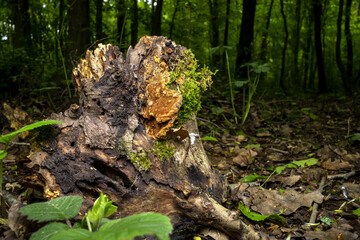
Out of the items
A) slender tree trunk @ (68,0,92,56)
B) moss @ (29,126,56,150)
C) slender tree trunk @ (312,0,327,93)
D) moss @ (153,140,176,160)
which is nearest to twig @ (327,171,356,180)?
moss @ (153,140,176,160)

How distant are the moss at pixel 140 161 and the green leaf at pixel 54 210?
456 mm

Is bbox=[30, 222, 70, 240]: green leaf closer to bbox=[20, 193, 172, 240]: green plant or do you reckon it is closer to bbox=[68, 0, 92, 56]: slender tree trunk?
bbox=[20, 193, 172, 240]: green plant

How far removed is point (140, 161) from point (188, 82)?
33.0 inches

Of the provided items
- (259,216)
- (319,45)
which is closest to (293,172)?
(259,216)

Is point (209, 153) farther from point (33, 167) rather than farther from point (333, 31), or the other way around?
point (333, 31)

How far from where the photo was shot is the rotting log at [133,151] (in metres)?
1.77

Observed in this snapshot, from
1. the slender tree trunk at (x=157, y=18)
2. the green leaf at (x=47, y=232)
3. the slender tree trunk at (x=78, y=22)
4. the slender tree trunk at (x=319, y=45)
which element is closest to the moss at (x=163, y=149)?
the green leaf at (x=47, y=232)

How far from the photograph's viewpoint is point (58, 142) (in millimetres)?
1856

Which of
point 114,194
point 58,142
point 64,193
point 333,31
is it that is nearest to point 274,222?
point 114,194

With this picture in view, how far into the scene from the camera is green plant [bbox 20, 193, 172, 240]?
0.95 m

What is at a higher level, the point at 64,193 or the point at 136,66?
the point at 136,66

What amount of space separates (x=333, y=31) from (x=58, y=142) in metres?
20.0

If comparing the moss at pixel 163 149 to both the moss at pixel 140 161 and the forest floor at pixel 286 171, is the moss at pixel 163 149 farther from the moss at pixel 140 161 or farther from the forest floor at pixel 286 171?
the forest floor at pixel 286 171

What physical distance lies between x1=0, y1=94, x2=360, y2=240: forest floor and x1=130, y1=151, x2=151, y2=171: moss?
2.03 ft
